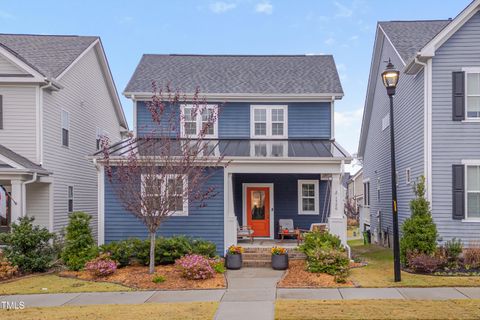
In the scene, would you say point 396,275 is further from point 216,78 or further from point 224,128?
point 216,78

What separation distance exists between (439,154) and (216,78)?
32.0ft

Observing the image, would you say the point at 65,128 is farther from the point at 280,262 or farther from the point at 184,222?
the point at 280,262

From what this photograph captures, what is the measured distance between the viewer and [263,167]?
14.8 metres

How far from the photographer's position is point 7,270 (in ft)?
41.5

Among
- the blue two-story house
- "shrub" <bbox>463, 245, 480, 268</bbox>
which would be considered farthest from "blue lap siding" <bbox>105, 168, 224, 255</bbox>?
"shrub" <bbox>463, 245, 480, 268</bbox>

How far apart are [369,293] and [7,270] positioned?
9.73 metres

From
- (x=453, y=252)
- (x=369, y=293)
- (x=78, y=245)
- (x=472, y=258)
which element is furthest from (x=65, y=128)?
(x=472, y=258)

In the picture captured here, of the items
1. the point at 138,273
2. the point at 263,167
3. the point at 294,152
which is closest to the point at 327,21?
the point at 294,152

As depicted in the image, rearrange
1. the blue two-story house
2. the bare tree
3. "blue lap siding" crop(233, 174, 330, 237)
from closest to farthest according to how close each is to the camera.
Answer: the bare tree
the blue two-story house
"blue lap siding" crop(233, 174, 330, 237)

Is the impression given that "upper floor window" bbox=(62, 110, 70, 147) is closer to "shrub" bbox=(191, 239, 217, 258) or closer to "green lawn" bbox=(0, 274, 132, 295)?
"green lawn" bbox=(0, 274, 132, 295)

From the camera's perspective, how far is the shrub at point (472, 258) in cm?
1231

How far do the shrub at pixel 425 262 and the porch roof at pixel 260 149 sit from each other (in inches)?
146

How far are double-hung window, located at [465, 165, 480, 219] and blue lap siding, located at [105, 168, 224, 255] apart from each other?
7.47 m

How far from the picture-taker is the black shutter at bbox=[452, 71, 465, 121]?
13297 mm
